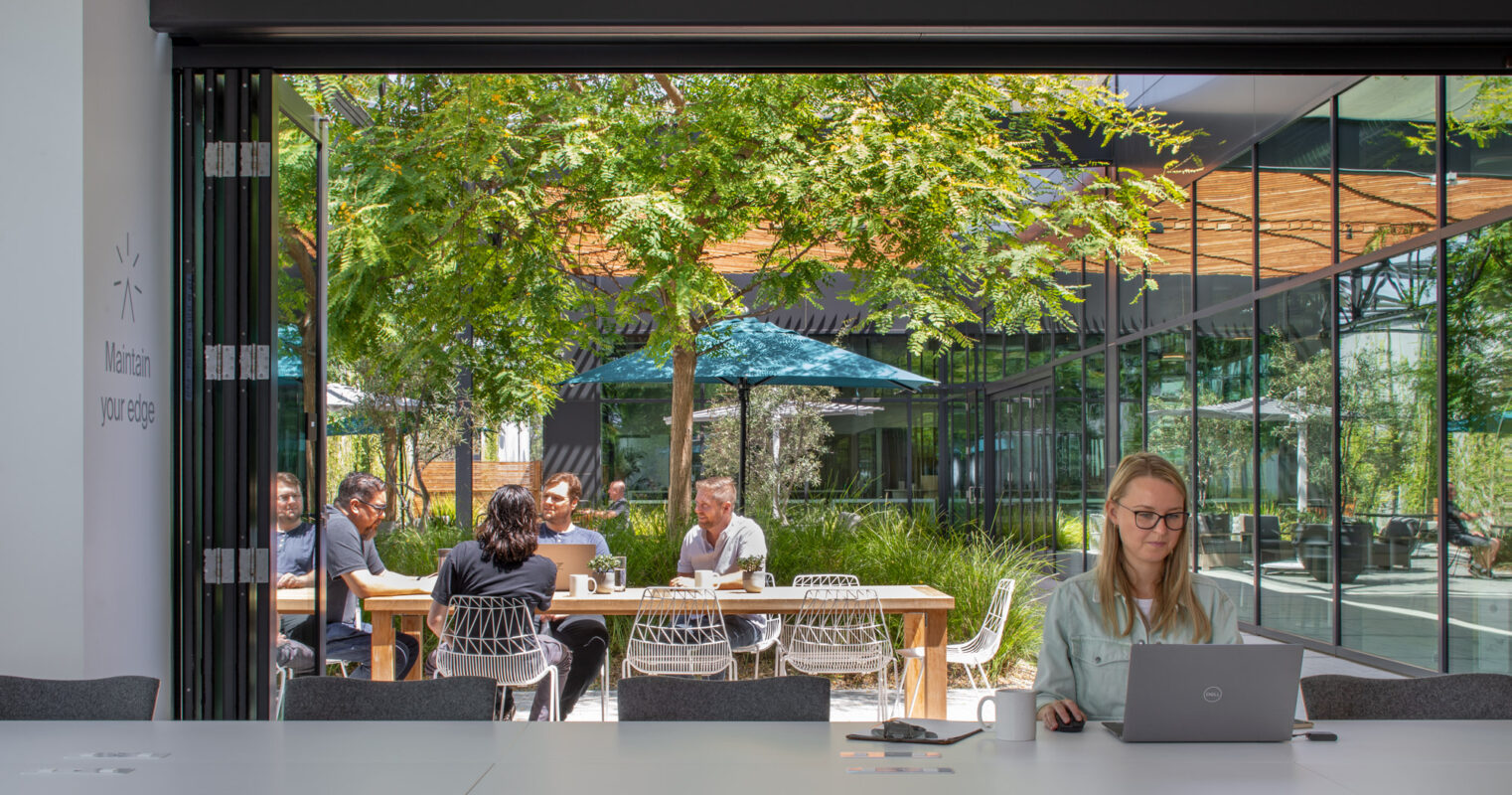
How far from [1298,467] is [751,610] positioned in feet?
15.0

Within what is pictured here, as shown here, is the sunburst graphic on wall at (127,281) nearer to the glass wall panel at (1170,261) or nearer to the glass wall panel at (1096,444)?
the glass wall panel at (1170,261)

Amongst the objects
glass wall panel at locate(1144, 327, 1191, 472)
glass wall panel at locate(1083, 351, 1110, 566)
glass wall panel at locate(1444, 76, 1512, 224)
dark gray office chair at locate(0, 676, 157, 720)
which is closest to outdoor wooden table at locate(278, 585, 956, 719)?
dark gray office chair at locate(0, 676, 157, 720)

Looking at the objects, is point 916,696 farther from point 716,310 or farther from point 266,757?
point 266,757

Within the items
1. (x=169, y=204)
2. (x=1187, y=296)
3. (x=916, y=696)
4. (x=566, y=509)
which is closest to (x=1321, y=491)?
(x=1187, y=296)

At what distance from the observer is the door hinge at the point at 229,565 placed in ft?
13.0

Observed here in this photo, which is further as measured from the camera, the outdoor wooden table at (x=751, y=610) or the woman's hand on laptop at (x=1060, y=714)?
the outdoor wooden table at (x=751, y=610)

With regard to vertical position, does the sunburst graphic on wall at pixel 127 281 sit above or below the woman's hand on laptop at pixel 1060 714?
above

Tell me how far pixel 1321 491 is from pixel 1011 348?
25.7 ft

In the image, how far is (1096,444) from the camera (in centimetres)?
1256

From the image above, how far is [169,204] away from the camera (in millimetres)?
3965

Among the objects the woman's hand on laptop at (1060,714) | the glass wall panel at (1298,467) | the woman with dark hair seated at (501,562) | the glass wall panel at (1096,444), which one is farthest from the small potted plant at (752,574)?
the glass wall panel at (1096,444)

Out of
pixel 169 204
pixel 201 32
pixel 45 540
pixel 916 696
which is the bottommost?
pixel 916 696

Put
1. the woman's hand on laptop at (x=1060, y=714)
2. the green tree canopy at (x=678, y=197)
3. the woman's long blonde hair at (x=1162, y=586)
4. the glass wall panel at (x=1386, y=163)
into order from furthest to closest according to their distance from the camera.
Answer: the green tree canopy at (x=678, y=197), the glass wall panel at (x=1386, y=163), the woman's long blonde hair at (x=1162, y=586), the woman's hand on laptop at (x=1060, y=714)

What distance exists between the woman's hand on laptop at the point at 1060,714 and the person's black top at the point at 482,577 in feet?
10.9
